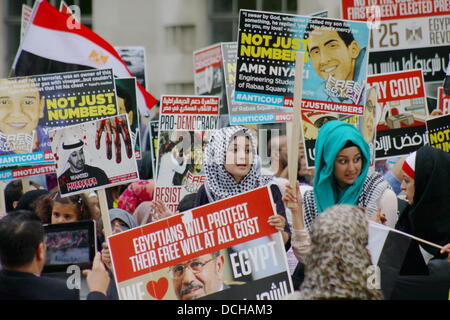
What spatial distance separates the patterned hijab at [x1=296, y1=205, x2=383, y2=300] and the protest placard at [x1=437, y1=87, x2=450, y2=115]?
3.32 m

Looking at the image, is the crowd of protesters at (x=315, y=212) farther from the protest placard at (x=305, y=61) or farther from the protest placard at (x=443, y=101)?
the protest placard at (x=443, y=101)

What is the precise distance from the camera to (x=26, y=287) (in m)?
3.51

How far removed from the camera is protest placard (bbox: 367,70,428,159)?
227 inches

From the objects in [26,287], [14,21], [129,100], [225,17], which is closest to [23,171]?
[129,100]

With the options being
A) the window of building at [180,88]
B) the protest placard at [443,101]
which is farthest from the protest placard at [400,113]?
the window of building at [180,88]

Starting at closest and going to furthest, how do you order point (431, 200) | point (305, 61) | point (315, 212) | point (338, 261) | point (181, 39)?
point (338, 261) < point (431, 200) < point (315, 212) < point (305, 61) < point (181, 39)

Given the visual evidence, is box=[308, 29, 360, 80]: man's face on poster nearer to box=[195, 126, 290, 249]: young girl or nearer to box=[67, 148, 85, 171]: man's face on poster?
box=[195, 126, 290, 249]: young girl

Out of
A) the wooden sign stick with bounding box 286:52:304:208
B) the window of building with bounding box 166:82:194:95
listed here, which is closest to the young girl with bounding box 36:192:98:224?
the wooden sign stick with bounding box 286:52:304:208

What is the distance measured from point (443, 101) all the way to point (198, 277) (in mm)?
2629

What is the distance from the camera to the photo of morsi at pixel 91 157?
4.90 meters

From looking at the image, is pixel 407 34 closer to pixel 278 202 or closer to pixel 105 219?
pixel 278 202

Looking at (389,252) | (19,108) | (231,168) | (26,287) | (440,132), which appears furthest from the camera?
(19,108)

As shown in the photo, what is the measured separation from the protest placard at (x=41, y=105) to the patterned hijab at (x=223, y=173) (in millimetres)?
1264
